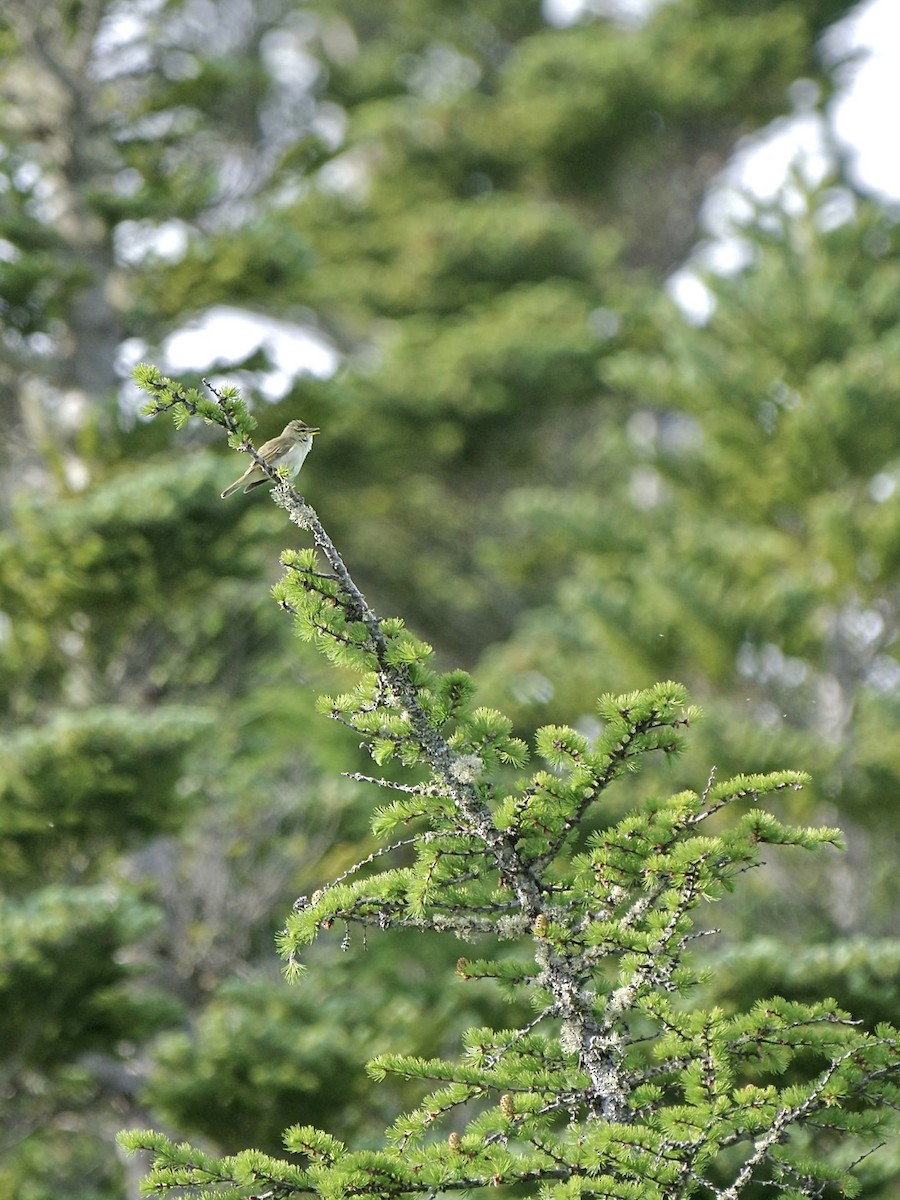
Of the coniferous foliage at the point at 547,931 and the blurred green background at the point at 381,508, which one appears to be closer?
the coniferous foliage at the point at 547,931

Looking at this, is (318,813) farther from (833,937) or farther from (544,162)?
(544,162)

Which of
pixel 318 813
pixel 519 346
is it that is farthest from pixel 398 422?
pixel 318 813

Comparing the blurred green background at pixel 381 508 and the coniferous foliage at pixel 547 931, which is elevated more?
the blurred green background at pixel 381 508

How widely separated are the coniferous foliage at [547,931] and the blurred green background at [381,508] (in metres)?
3.10

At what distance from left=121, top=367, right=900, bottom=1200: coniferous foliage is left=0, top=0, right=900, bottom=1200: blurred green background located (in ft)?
10.2

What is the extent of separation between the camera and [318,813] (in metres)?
10.2

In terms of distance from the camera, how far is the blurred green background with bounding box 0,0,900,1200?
28.8 feet

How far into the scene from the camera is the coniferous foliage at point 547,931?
4.54 metres

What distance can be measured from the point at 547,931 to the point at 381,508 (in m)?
10.8

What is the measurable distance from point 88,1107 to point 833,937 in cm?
487

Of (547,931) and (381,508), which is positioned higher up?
(381,508)

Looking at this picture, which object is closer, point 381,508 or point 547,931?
point 547,931

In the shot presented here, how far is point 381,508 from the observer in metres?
15.3

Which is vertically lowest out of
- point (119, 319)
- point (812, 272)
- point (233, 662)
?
point (233, 662)
